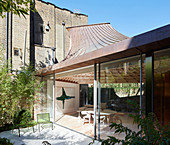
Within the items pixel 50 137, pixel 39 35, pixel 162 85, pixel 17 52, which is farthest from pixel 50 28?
pixel 162 85

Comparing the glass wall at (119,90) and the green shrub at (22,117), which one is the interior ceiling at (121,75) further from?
the green shrub at (22,117)

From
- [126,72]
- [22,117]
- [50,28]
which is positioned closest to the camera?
[126,72]

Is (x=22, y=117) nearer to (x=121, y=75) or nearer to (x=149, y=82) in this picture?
(x=121, y=75)

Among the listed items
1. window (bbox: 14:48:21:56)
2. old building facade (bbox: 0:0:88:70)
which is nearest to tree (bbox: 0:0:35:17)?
old building facade (bbox: 0:0:88:70)

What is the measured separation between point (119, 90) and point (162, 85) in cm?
120

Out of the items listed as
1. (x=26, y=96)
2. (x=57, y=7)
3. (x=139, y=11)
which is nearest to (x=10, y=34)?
(x=26, y=96)

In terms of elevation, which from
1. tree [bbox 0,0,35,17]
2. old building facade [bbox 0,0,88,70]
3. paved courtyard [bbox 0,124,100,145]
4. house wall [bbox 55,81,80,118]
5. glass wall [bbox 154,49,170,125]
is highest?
old building facade [bbox 0,0,88,70]

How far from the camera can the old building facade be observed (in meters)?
9.41

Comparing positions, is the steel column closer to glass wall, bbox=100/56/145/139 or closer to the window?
Answer: glass wall, bbox=100/56/145/139

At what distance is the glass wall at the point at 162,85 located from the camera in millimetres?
3332

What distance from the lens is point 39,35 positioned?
1117cm

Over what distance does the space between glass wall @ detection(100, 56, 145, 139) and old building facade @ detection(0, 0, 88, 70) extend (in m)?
5.44

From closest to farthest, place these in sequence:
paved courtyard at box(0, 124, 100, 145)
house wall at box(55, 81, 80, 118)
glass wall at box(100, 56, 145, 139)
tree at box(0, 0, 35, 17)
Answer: tree at box(0, 0, 35, 17) → glass wall at box(100, 56, 145, 139) → paved courtyard at box(0, 124, 100, 145) → house wall at box(55, 81, 80, 118)

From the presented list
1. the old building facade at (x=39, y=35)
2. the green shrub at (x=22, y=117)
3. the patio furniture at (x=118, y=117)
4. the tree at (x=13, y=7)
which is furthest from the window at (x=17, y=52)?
the patio furniture at (x=118, y=117)
